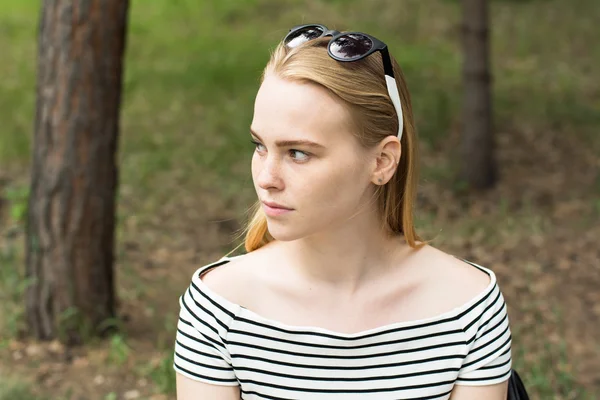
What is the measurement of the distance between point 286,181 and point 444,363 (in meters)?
0.65

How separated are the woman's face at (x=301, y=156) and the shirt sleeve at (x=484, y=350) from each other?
498 mm

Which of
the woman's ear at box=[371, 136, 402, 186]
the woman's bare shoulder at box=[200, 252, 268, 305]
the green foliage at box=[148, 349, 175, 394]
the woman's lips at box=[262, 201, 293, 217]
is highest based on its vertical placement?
the woman's ear at box=[371, 136, 402, 186]

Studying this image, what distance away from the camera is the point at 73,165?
14.0ft

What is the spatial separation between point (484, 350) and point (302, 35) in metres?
0.93

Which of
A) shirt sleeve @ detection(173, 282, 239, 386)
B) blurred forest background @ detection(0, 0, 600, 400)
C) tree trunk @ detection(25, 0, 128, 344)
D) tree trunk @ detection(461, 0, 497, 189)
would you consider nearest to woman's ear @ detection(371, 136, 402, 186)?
shirt sleeve @ detection(173, 282, 239, 386)

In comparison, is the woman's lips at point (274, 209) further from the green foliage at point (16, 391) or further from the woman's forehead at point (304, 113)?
the green foliage at point (16, 391)

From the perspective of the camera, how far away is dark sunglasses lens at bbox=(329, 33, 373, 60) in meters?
2.02

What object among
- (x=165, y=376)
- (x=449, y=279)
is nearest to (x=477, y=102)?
(x=165, y=376)

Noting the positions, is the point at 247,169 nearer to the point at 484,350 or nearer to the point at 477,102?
the point at 477,102

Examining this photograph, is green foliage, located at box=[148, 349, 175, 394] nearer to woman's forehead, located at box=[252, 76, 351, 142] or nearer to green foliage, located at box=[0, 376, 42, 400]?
green foliage, located at box=[0, 376, 42, 400]

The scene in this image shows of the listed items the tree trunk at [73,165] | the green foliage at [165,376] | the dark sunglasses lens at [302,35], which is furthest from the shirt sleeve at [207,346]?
the tree trunk at [73,165]

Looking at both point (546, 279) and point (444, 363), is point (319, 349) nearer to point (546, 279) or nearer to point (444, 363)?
point (444, 363)

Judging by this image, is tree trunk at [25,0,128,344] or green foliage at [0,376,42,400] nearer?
green foliage at [0,376,42,400]

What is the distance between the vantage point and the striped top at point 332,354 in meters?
2.18
